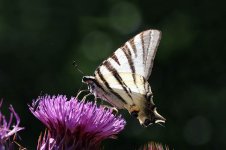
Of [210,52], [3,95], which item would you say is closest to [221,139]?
[210,52]

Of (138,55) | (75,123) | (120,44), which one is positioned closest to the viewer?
(75,123)

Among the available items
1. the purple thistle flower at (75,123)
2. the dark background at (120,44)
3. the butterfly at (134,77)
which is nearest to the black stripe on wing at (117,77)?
the butterfly at (134,77)

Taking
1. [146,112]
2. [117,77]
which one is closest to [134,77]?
[117,77]

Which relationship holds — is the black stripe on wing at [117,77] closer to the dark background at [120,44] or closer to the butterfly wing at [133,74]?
the butterfly wing at [133,74]

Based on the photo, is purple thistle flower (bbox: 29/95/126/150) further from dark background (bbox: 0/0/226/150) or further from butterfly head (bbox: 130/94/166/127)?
dark background (bbox: 0/0/226/150)

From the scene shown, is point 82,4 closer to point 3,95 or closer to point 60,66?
point 60,66

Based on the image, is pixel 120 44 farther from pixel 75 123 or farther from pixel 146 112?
pixel 75 123
